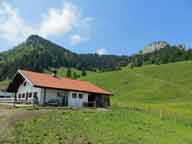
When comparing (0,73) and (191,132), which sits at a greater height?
(0,73)

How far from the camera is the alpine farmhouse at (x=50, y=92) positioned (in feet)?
125

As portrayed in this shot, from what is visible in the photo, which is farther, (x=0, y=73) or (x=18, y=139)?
(x=0, y=73)

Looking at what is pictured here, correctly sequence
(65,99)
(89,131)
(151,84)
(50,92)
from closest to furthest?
(89,131), (50,92), (65,99), (151,84)

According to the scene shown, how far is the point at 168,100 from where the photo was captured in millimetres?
83875

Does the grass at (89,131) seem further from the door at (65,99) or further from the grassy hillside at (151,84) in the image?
the grassy hillside at (151,84)

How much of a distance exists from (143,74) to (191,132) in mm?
96790

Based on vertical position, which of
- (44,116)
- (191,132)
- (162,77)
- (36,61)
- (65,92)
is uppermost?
(36,61)

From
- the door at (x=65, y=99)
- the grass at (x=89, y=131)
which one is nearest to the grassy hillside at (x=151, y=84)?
the door at (x=65, y=99)

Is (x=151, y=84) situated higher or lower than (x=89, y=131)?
higher

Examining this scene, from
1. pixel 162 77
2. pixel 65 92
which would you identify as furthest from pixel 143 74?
pixel 65 92

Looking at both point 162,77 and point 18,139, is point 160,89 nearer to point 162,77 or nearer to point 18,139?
point 162,77

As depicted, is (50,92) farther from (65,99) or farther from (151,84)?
(151,84)

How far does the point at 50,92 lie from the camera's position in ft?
129

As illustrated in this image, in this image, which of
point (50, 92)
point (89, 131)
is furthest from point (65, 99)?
point (89, 131)
